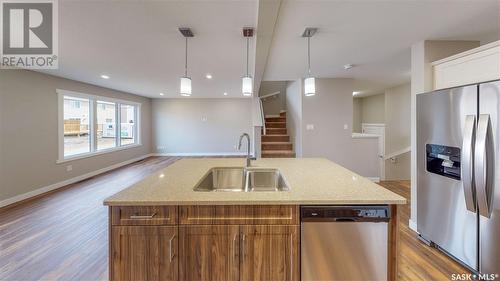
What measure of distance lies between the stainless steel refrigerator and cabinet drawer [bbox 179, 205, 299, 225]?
163 centimetres

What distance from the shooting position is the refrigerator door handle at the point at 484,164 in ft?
6.07

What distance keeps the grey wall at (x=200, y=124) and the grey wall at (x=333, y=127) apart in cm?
431

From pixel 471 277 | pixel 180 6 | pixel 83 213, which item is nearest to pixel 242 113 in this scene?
pixel 83 213

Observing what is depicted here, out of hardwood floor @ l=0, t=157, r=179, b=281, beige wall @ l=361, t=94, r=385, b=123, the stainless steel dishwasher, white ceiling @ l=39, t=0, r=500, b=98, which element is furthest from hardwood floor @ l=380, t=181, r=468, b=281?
beige wall @ l=361, t=94, r=385, b=123

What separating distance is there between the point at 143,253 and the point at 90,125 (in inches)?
223

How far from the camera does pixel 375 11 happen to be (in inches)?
83.0

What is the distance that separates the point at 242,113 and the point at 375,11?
719 cm

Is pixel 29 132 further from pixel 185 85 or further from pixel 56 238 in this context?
pixel 185 85

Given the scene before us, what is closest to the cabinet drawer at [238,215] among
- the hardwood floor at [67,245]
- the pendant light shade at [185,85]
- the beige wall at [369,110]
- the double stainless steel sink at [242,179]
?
the double stainless steel sink at [242,179]

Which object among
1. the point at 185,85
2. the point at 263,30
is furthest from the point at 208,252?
the point at 263,30

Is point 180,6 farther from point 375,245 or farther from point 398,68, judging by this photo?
point 398,68

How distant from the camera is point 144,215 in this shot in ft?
4.67

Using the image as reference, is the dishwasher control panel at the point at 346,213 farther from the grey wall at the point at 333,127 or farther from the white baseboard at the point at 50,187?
the white baseboard at the point at 50,187

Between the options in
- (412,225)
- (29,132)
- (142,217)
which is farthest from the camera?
(29,132)
